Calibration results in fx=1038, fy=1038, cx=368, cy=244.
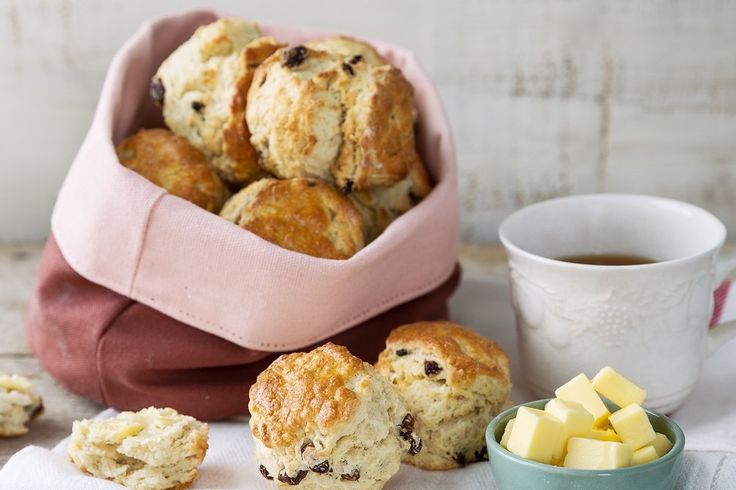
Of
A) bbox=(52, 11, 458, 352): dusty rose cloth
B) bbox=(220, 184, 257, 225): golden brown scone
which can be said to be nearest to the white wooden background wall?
bbox=(52, 11, 458, 352): dusty rose cloth

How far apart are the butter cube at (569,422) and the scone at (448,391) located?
0.56 feet

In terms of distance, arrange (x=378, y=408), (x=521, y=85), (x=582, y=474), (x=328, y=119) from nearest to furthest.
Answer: (x=582, y=474) < (x=378, y=408) < (x=328, y=119) < (x=521, y=85)

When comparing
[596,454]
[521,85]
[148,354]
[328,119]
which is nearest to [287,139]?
[328,119]

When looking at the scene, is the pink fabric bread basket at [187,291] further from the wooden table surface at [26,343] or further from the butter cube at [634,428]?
the butter cube at [634,428]

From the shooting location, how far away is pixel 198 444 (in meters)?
1.25

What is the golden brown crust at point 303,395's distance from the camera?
1.15 meters

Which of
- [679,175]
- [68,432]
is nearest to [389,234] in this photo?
[68,432]

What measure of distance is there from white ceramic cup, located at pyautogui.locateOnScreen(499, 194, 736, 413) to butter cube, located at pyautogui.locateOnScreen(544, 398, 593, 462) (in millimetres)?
246

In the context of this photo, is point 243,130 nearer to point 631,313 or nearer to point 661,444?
point 631,313

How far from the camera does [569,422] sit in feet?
3.64

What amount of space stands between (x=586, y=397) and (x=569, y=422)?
0.07 meters

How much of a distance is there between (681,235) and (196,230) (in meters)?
0.70

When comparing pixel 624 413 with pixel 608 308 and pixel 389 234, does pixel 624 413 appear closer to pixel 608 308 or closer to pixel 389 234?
pixel 608 308

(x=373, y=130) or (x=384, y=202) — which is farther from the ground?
(x=373, y=130)
